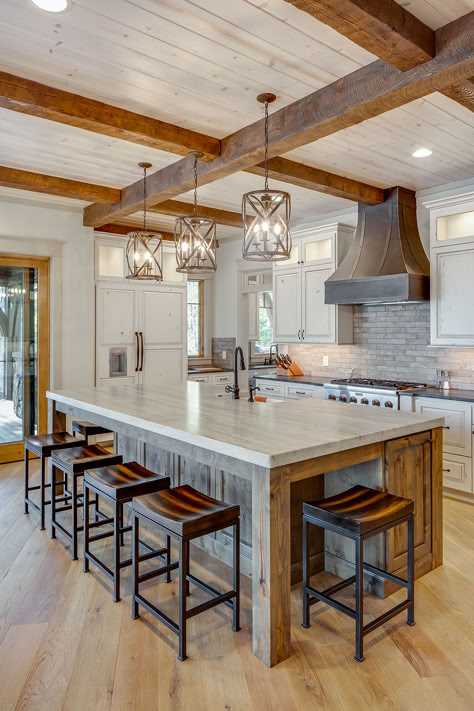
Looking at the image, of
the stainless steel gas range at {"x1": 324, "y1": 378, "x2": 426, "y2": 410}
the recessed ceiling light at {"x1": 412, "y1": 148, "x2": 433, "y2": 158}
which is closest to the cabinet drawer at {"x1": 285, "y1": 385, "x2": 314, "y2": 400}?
the stainless steel gas range at {"x1": 324, "y1": 378, "x2": 426, "y2": 410}

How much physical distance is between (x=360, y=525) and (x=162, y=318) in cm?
489

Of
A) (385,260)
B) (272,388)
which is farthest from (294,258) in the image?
(272,388)

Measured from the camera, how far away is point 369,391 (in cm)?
471

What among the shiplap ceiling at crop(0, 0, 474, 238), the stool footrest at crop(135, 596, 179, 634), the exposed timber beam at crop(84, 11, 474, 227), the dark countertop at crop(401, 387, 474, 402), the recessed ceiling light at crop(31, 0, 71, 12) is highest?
the shiplap ceiling at crop(0, 0, 474, 238)

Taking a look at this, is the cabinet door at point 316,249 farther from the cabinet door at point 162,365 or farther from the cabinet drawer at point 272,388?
the cabinet door at point 162,365

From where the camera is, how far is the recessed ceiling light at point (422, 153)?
3.95 metres

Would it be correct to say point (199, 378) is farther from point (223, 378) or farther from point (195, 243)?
point (195, 243)

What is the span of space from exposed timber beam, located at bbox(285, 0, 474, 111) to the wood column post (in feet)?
6.13

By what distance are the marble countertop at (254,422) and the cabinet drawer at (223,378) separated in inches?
129

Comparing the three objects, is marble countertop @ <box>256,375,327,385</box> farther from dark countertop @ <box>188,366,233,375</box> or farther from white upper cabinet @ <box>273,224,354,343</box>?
dark countertop @ <box>188,366,233,375</box>

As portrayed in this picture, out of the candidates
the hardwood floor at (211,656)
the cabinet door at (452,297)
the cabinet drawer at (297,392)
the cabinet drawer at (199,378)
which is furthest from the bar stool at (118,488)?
the cabinet drawer at (199,378)

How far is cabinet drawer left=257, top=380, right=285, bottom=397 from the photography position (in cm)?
574

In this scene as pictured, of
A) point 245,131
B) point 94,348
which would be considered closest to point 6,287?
point 94,348

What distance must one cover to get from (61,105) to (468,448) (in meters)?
3.86
